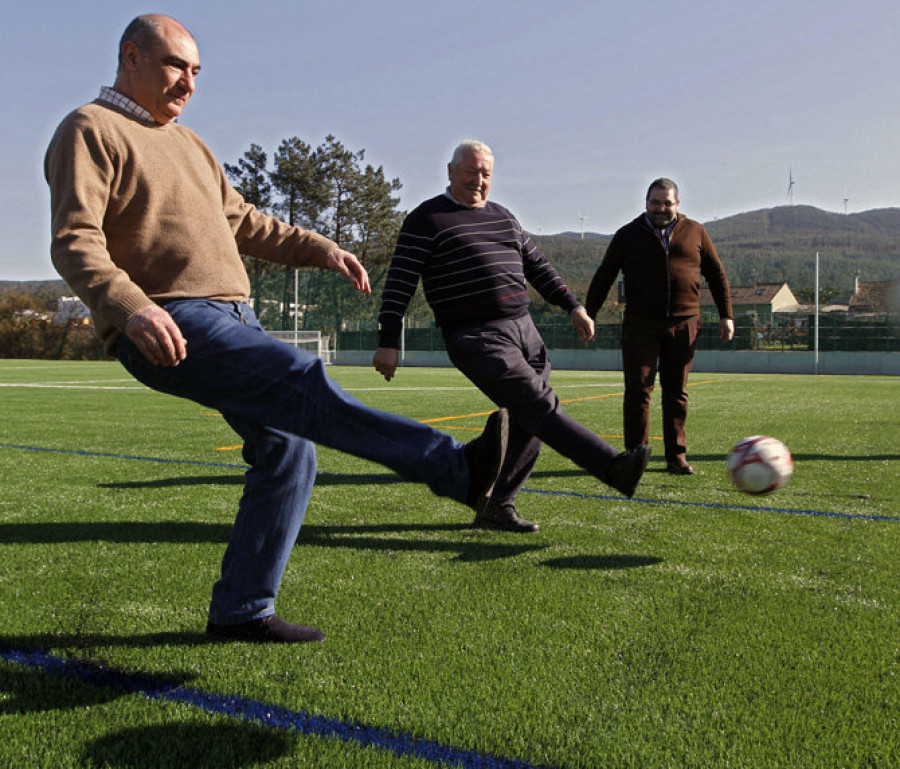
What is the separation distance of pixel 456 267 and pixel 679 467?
292cm

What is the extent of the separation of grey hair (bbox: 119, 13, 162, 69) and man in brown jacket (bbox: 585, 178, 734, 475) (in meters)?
4.00

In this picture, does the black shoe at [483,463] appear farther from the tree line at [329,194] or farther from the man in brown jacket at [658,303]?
the tree line at [329,194]

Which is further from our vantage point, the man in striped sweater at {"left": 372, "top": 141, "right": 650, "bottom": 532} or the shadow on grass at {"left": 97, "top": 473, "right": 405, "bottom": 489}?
the shadow on grass at {"left": 97, "top": 473, "right": 405, "bottom": 489}

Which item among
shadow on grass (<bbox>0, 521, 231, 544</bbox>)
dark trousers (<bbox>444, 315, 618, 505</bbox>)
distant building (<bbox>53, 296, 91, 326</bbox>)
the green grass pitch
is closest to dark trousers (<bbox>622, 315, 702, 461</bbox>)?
the green grass pitch

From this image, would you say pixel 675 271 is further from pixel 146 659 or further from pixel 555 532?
pixel 146 659

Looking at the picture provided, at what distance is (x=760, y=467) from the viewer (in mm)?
3434

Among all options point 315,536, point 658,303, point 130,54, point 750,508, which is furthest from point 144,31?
point 658,303

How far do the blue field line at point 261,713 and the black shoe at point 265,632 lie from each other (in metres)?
0.31

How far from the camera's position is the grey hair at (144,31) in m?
2.36

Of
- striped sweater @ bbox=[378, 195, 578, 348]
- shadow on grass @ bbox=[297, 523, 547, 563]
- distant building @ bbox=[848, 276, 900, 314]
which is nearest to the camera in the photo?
shadow on grass @ bbox=[297, 523, 547, 563]

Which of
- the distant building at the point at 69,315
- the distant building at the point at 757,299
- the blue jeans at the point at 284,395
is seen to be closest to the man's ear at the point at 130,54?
the blue jeans at the point at 284,395

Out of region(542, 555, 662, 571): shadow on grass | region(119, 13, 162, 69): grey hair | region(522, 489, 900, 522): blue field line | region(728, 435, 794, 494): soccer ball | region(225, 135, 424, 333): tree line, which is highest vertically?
region(225, 135, 424, 333): tree line

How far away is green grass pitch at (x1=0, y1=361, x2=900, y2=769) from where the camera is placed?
1916 mm

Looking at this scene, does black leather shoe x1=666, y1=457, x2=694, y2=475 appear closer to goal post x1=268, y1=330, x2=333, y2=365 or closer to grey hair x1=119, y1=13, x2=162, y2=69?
grey hair x1=119, y1=13, x2=162, y2=69
